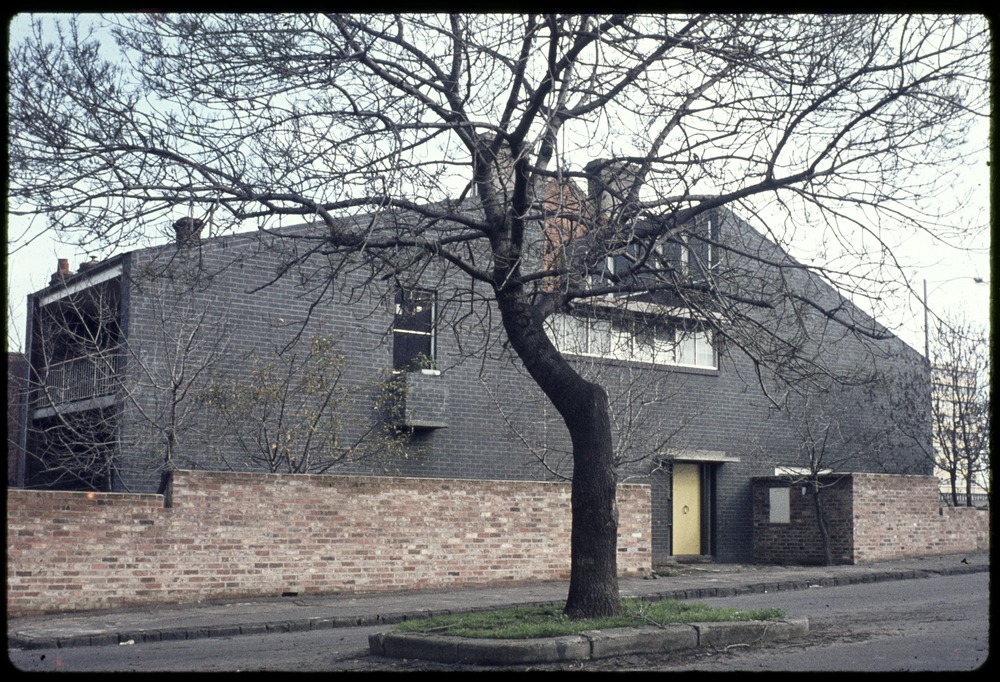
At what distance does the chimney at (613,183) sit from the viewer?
10234mm

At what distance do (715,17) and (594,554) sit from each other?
15.8 feet

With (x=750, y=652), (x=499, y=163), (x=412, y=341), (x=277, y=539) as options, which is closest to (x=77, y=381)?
(x=412, y=341)

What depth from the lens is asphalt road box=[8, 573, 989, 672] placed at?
8688mm

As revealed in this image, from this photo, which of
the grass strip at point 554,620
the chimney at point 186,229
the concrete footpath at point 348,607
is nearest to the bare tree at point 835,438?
the concrete footpath at point 348,607

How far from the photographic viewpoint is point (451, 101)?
1062 centimetres

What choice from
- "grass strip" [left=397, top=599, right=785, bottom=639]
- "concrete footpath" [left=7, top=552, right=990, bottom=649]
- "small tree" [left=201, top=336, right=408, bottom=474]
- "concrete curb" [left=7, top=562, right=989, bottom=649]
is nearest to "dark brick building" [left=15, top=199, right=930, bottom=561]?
"small tree" [left=201, top=336, right=408, bottom=474]

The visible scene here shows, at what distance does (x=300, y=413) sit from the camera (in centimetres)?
1886

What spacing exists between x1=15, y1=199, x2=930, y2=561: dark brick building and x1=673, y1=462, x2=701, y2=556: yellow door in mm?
44

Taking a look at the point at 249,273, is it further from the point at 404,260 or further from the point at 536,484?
the point at 404,260

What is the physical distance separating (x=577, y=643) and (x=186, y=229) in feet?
16.4

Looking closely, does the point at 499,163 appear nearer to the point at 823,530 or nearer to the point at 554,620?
the point at 554,620

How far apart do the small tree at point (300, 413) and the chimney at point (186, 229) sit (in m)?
7.96

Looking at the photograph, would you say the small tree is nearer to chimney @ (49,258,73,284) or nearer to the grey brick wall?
the grey brick wall
